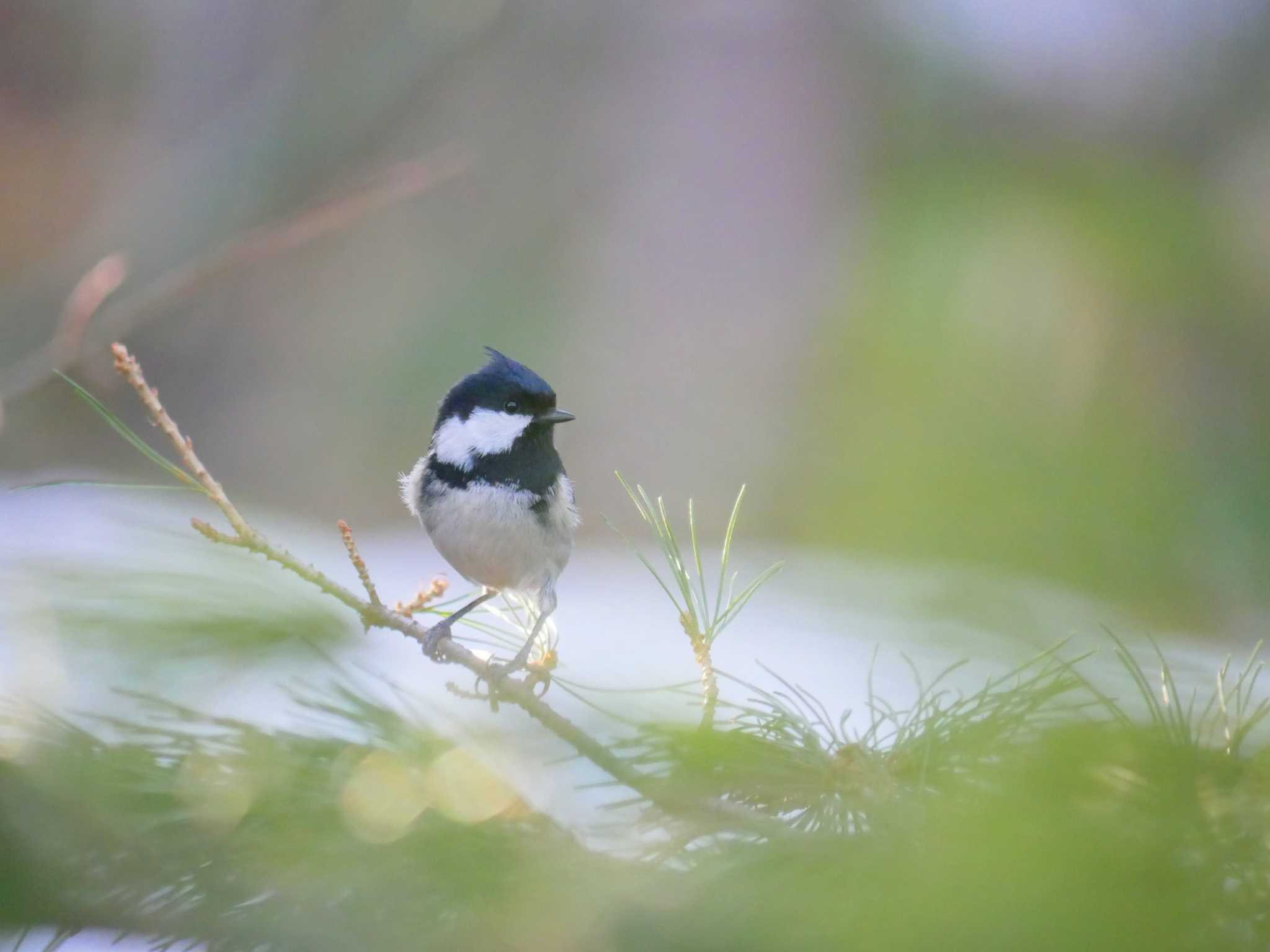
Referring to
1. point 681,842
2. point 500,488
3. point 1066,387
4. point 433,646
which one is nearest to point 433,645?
point 433,646

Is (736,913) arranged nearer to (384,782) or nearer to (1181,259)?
(384,782)

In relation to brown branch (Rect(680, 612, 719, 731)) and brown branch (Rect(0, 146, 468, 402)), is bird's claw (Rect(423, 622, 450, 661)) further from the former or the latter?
brown branch (Rect(0, 146, 468, 402))

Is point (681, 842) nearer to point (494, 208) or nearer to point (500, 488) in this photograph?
point (500, 488)

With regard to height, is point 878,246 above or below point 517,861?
above

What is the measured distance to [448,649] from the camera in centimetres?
71

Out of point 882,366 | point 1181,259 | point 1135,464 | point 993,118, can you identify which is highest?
point 993,118

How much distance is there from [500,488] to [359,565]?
539mm

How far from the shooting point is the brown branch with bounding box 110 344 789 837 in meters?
0.33

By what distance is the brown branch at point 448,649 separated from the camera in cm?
33

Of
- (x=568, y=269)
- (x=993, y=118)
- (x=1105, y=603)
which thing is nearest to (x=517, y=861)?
(x=1105, y=603)

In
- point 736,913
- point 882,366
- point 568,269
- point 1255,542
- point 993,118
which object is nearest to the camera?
point 736,913

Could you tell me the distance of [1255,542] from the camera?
0.90 m

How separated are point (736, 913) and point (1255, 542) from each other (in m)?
0.82

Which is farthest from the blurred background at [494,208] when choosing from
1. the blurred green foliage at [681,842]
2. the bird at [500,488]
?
the blurred green foliage at [681,842]
